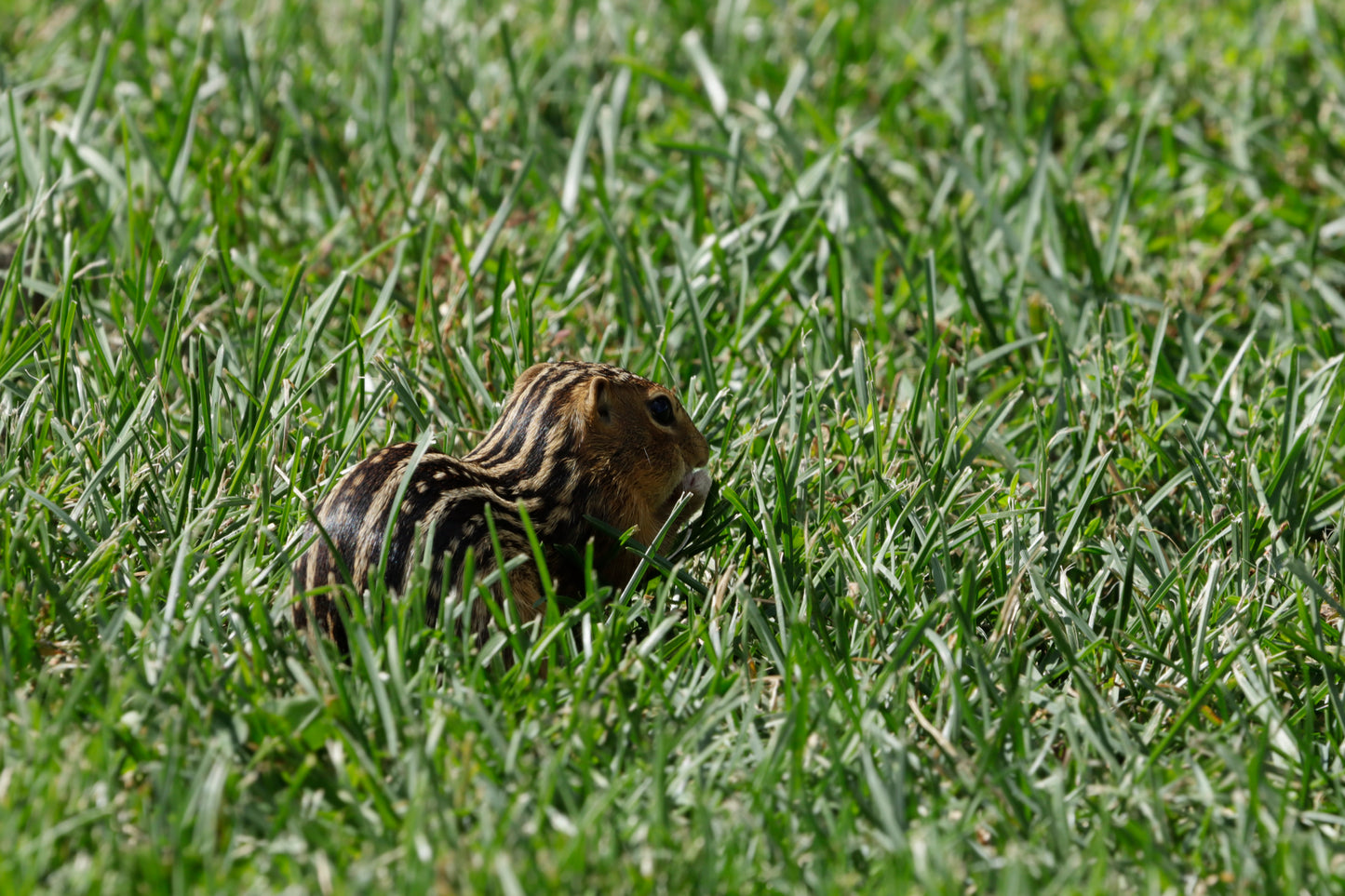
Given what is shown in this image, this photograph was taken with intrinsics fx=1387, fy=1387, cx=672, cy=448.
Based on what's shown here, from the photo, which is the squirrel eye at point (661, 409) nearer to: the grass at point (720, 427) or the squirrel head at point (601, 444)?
the squirrel head at point (601, 444)

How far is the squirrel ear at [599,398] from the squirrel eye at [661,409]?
0.46ft

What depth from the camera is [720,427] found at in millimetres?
4203

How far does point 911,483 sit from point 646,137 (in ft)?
8.17

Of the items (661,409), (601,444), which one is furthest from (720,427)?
(601,444)

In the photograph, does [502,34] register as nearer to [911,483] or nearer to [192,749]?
[911,483]

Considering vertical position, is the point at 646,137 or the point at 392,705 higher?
the point at 646,137

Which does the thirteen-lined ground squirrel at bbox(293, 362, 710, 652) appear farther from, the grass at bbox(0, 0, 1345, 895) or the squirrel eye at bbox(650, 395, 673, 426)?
the grass at bbox(0, 0, 1345, 895)

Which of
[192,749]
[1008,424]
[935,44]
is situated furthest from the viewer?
[935,44]

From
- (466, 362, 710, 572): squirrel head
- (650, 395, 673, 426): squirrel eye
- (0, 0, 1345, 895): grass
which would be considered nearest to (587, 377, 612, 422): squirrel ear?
(466, 362, 710, 572): squirrel head

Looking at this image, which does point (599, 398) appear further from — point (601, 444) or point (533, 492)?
point (533, 492)

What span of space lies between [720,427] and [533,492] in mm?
843

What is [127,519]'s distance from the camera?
3.42 metres

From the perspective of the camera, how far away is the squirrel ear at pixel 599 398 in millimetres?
3611

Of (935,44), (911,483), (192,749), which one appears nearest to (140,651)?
(192,749)
